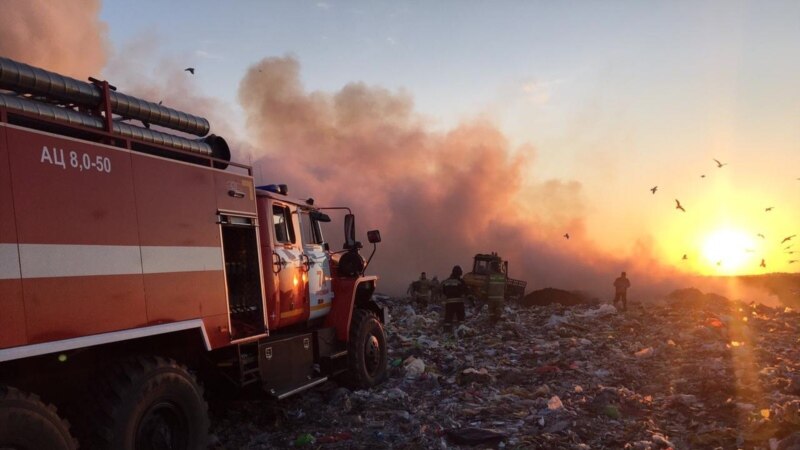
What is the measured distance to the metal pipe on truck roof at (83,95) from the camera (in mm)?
3764

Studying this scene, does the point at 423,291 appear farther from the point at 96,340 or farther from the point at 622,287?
the point at 96,340

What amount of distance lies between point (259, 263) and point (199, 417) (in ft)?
5.52

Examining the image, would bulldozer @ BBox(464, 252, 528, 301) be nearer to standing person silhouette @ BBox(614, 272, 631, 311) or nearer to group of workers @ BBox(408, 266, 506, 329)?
standing person silhouette @ BBox(614, 272, 631, 311)

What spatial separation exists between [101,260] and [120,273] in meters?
0.18

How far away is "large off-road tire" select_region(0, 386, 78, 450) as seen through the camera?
3.25 meters

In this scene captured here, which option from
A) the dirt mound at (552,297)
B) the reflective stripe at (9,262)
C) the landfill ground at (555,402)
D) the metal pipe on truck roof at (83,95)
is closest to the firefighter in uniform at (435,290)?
the dirt mound at (552,297)

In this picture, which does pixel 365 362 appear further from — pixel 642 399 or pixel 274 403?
pixel 642 399

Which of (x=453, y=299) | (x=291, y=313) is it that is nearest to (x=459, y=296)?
(x=453, y=299)

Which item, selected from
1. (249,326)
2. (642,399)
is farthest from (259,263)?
→ (642,399)

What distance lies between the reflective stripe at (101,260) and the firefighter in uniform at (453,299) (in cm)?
963

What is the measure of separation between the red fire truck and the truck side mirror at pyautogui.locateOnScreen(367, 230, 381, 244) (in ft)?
5.33

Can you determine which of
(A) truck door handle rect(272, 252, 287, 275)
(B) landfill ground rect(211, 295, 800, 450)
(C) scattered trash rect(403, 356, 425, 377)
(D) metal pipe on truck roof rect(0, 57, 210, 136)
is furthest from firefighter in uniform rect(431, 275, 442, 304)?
(D) metal pipe on truck roof rect(0, 57, 210, 136)

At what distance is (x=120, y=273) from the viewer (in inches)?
161

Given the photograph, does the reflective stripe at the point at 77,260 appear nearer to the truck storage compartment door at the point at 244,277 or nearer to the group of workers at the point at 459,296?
the truck storage compartment door at the point at 244,277
